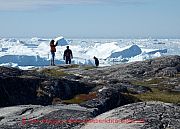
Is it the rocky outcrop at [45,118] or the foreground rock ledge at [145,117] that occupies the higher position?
the foreground rock ledge at [145,117]

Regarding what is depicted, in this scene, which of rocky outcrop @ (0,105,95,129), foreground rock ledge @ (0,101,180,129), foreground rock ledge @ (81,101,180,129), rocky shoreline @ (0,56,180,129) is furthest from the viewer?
rocky outcrop @ (0,105,95,129)

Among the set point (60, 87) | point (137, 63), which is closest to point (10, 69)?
point (60, 87)

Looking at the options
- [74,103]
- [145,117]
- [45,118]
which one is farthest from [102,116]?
[74,103]

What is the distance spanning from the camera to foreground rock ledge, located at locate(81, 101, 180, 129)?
15625 mm

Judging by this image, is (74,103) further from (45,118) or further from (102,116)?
(102,116)

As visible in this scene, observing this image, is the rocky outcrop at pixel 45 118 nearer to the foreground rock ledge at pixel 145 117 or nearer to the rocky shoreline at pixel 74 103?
the rocky shoreline at pixel 74 103

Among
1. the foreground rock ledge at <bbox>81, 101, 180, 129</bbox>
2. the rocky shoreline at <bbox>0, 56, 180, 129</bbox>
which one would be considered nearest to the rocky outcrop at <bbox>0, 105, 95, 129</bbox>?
the rocky shoreline at <bbox>0, 56, 180, 129</bbox>

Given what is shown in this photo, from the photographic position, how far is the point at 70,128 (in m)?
17.5

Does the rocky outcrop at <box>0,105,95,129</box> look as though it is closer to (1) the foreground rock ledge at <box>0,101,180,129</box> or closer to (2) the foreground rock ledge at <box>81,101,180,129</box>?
(1) the foreground rock ledge at <box>0,101,180,129</box>

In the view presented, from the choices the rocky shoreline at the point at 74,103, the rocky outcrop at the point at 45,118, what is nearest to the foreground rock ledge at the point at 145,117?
the rocky shoreline at the point at 74,103

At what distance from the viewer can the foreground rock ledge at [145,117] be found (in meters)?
15.6

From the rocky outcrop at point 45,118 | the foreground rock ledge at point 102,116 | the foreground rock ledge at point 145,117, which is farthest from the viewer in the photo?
the rocky outcrop at point 45,118

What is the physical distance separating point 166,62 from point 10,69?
43622 millimetres

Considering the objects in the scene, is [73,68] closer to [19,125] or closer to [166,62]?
[166,62]
